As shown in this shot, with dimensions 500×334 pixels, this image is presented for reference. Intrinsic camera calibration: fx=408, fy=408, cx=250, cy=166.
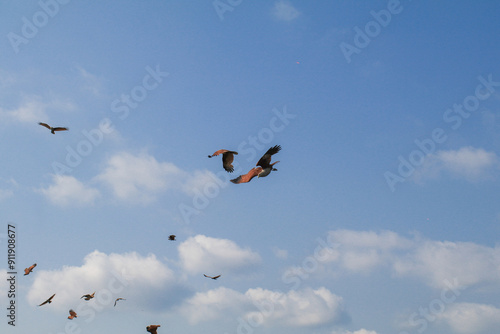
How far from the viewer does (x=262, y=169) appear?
59.0 feet

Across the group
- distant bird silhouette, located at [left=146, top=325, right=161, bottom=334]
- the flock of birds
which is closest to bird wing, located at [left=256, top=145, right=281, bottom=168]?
the flock of birds

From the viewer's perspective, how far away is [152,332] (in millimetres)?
16969

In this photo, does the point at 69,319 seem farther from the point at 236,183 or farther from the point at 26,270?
the point at 236,183

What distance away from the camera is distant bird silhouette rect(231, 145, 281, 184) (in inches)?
694

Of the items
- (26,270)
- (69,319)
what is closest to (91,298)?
(69,319)

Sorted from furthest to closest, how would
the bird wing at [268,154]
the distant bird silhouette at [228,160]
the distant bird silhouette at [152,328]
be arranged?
the distant bird silhouette at [228,160], the bird wing at [268,154], the distant bird silhouette at [152,328]

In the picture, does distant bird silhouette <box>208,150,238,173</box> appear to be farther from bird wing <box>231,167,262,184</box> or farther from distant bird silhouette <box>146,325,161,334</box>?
distant bird silhouette <box>146,325,161,334</box>

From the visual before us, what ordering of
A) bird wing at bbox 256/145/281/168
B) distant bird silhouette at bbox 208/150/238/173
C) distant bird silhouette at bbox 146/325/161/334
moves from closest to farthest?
distant bird silhouette at bbox 146/325/161/334, bird wing at bbox 256/145/281/168, distant bird silhouette at bbox 208/150/238/173

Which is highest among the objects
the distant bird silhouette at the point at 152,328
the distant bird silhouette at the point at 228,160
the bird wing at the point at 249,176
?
the distant bird silhouette at the point at 228,160

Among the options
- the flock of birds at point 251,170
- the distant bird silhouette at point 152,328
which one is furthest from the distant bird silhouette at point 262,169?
the distant bird silhouette at point 152,328

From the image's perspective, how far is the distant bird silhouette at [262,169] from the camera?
1762 cm

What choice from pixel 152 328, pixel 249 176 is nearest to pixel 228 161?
pixel 249 176

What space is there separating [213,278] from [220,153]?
8.53 meters

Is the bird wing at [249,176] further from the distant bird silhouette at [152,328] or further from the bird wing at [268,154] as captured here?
the distant bird silhouette at [152,328]
